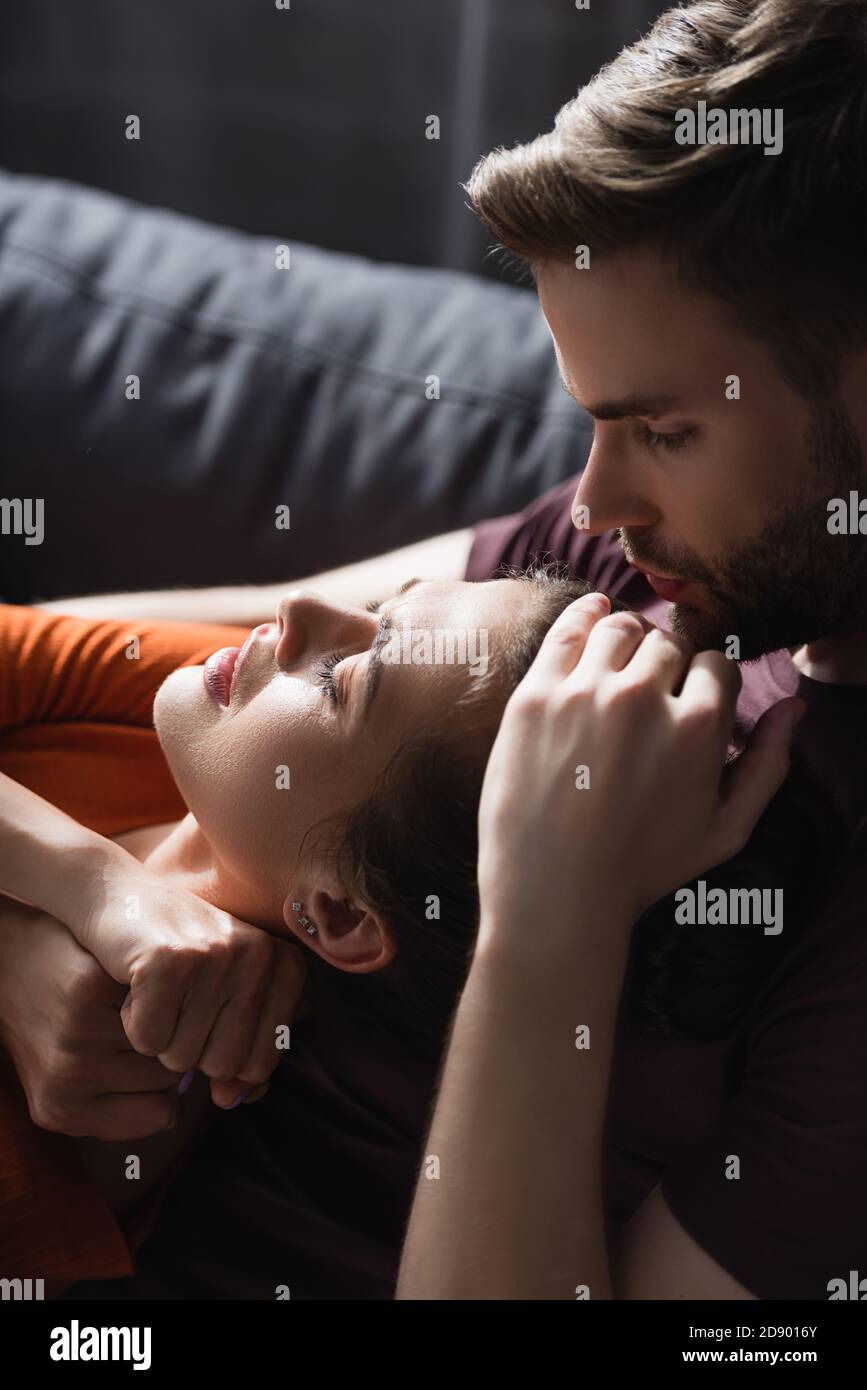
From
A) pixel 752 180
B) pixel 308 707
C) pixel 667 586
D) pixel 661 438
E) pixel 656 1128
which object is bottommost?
pixel 656 1128

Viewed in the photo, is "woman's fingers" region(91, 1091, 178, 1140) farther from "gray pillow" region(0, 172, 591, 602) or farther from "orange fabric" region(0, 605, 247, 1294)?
"gray pillow" region(0, 172, 591, 602)

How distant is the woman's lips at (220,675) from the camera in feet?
3.53

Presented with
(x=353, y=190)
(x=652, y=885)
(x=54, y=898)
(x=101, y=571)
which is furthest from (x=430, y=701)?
(x=353, y=190)

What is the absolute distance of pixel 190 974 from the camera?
3.13 ft

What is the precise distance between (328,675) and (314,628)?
5cm

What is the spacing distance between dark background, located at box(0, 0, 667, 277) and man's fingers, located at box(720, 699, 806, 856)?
59.1 inches

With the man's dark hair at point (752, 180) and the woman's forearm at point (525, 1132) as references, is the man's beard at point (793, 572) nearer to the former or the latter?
the man's dark hair at point (752, 180)

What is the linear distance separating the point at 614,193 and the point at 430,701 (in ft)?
1.29

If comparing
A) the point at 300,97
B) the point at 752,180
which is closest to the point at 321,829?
the point at 752,180

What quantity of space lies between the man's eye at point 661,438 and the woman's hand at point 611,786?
0.58 feet

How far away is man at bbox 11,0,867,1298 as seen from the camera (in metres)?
0.88

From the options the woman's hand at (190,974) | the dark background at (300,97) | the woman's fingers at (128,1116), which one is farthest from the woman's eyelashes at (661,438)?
the dark background at (300,97)

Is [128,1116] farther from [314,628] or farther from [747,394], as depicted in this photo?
[747,394]

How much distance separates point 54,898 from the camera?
1.03 metres
